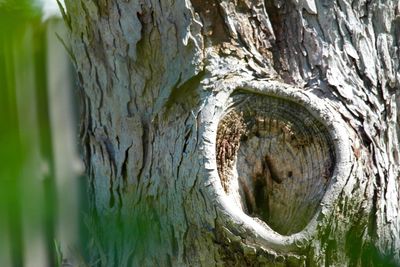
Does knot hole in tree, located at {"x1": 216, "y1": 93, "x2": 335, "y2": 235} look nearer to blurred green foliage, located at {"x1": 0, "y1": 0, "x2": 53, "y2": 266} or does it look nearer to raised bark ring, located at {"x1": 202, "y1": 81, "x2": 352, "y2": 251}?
raised bark ring, located at {"x1": 202, "y1": 81, "x2": 352, "y2": 251}

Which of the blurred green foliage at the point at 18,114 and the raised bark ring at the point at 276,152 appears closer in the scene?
the blurred green foliage at the point at 18,114

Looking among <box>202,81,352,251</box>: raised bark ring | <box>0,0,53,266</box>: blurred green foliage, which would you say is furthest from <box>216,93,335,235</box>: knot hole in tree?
<box>0,0,53,266</box>: blurred green foliage

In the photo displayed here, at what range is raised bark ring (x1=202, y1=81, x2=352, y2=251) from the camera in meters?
1.11

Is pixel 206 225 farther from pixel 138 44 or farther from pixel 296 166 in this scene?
pixel 138 44

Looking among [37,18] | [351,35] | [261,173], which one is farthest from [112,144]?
[37,18]

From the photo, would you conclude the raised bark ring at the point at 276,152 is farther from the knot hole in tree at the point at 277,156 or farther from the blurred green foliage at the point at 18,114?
the blurred green foliage at the point at 18,114

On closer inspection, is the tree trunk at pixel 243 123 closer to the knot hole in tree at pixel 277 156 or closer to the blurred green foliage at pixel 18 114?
the knot hole in tree at pixel 277 156

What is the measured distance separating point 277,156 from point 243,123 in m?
0.07

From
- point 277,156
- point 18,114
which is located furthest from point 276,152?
point 18,114

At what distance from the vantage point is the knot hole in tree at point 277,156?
112cm

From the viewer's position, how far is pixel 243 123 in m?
1.15

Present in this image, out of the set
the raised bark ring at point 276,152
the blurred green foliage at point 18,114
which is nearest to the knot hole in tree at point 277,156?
the raised bark ring at point 276,152

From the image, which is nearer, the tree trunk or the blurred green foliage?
the blurred green foliage

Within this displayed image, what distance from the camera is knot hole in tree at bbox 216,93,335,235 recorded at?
112cm
